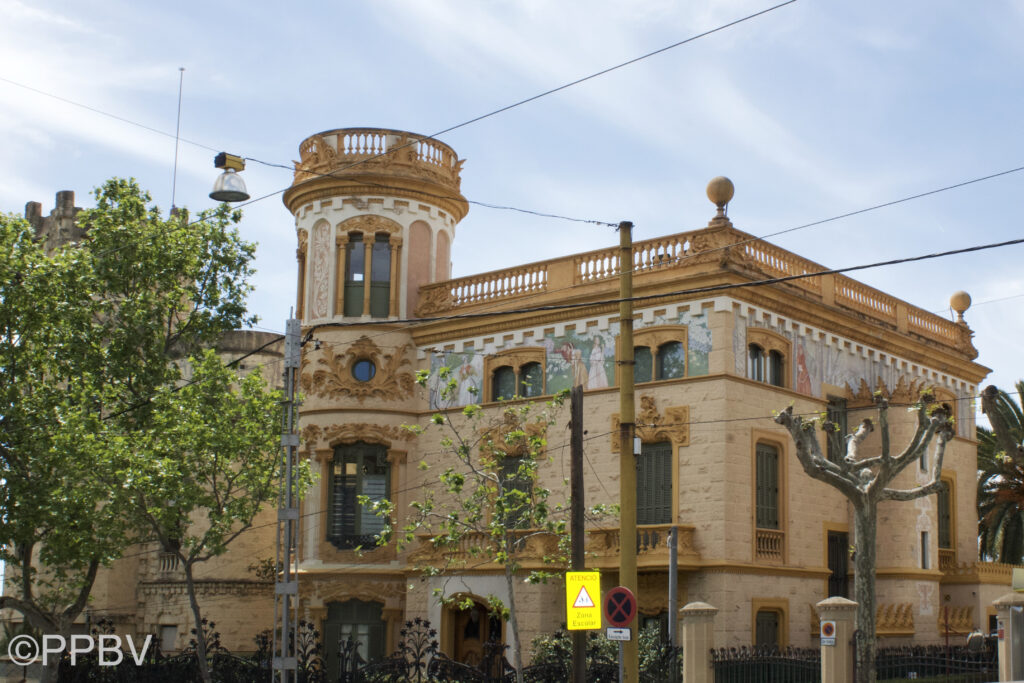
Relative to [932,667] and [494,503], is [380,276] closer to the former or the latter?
[494,503]

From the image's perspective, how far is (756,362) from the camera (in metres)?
29.4

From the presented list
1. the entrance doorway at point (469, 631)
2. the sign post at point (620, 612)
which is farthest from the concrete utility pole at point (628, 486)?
the entrance doorway at point (469, 631)

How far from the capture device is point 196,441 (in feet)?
86.2

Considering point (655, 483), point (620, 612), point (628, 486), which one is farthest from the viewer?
point (655, 483)

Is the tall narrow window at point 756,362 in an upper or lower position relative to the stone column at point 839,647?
upper

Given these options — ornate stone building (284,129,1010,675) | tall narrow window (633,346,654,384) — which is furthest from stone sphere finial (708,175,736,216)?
tall narrow window (633,346,654,384)

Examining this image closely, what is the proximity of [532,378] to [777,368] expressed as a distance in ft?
19.9

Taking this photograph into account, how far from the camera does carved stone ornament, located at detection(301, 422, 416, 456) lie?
32969mm

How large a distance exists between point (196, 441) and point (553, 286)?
10.1 metres

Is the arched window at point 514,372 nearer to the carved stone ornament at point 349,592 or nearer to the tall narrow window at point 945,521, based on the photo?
the carved stone ornament at point 349,592

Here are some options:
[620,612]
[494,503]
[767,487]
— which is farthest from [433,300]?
[620,612]

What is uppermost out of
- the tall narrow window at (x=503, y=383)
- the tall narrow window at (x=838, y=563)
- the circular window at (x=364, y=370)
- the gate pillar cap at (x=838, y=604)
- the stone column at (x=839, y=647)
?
the circular window at (x=364, y=370)

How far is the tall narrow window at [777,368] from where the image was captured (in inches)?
1182

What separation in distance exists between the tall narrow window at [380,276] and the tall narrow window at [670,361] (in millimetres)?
8388
